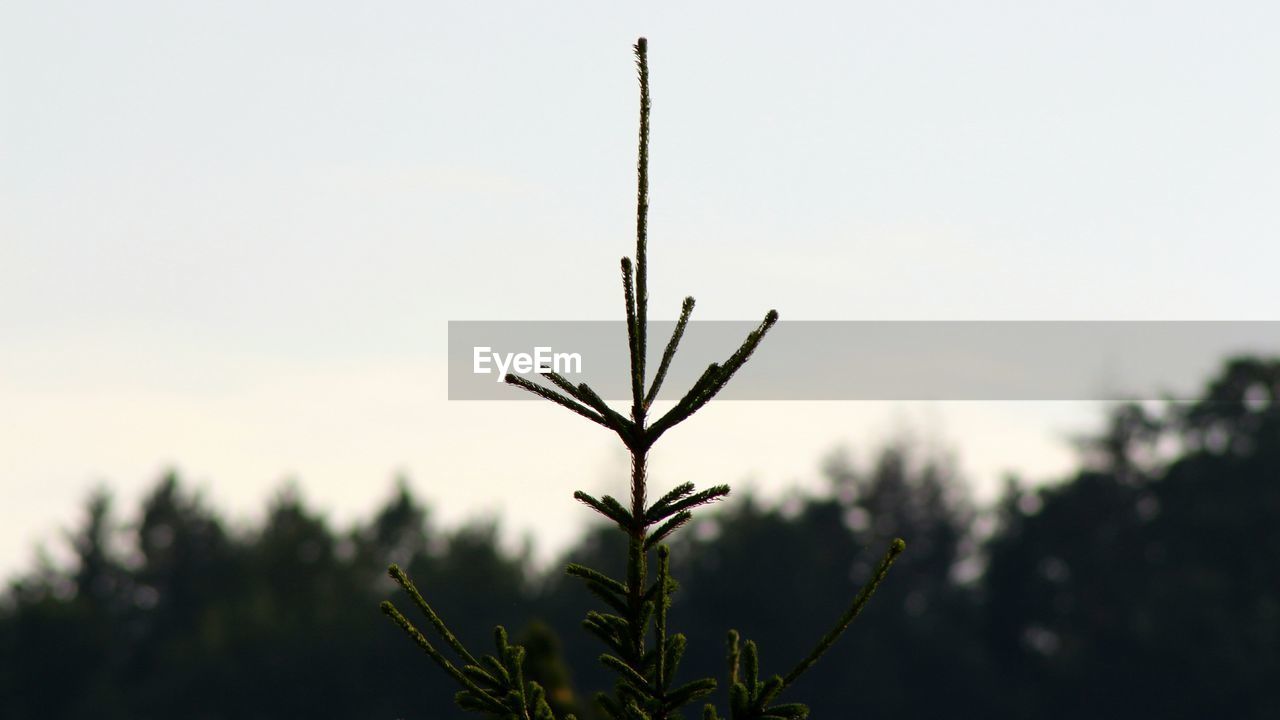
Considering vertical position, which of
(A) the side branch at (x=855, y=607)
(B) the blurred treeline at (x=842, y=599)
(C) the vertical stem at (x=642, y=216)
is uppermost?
(C) the vertical stem at (x=642, y=216)

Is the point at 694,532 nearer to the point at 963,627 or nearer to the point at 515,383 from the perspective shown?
the point at 963,627

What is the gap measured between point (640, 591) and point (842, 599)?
87.5 meters

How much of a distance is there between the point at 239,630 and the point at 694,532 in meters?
27.4

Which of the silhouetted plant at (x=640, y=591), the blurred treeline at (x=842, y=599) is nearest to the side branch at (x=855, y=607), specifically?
the silhouetted plant at (x=640, y=591)

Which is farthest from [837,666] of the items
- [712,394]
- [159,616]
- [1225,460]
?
[712,394]

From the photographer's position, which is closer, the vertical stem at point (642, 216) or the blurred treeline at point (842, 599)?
the vertical stem at point (642, 216)

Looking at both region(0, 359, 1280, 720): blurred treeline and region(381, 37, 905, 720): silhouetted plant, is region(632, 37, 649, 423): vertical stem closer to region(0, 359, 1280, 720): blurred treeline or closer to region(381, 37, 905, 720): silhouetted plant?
region(381, 37, 905, 720): silhouetted plant

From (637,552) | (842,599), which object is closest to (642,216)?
(637,552)

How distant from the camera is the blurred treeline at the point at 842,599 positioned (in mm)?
79625

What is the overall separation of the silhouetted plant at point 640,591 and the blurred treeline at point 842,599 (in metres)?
65.4

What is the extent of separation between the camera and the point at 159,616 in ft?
372

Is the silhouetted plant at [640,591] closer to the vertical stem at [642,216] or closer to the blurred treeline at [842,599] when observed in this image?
the vertical stem at [642,216]

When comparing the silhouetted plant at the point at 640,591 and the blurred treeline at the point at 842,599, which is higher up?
the silhouetted plant at the point at 640,591

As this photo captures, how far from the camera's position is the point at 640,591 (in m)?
6.35
